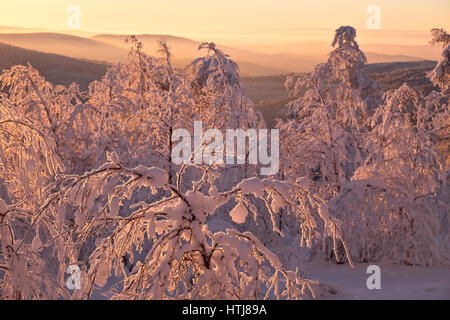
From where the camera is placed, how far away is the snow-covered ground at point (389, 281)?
1023 centimetres

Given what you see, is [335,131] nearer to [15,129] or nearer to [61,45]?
[15,129]

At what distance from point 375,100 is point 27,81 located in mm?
19646

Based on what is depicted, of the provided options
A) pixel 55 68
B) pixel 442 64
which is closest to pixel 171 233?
pixel 442 64

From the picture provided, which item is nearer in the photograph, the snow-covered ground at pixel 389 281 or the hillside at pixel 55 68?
the snow-covered ground at pixel 389 281

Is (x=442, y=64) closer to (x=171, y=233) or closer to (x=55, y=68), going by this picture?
(x=171, y=233)

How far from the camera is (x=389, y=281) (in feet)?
38.3

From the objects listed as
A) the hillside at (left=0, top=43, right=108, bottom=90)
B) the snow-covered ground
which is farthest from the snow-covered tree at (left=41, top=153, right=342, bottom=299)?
the hillside at (left=0, top=43, right=108, bottom=90)

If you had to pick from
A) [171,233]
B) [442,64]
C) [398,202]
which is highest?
[442,64]

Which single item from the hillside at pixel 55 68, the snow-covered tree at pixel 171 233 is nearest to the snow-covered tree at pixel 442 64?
the snow-covered tree at pixel 171 233

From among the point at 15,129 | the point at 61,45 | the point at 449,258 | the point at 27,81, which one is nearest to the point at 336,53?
the point at 449,258

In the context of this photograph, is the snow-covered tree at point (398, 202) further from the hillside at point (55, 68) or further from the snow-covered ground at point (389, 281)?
the hillside at point (55, 68)

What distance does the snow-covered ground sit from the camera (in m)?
10.2
